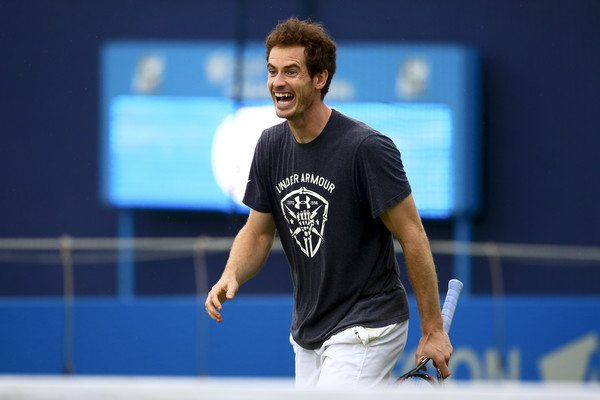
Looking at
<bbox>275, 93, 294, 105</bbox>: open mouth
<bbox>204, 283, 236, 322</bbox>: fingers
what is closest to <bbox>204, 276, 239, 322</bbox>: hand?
<bbox>204, 283, 236, 322</bbox>: fingers

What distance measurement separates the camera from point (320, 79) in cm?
374

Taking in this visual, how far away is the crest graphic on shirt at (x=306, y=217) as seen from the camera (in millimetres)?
3613

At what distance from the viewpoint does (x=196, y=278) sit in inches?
560

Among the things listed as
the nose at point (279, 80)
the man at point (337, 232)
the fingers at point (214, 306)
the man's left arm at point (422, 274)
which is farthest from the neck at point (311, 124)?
the fingers at point (214, 306)

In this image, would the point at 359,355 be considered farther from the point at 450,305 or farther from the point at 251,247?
the point at 251,247

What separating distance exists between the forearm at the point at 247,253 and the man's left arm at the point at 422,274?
0.63 metres

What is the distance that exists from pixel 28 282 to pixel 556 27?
8.15 meters

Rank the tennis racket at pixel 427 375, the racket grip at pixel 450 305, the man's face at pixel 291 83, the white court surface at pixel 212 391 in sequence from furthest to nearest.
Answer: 1. the racket grip at pixel 450 305
2. the man's face at pixel 291 83
3. the tennis racket at pixel 427 375
4. the white court surface at pixel 212 391

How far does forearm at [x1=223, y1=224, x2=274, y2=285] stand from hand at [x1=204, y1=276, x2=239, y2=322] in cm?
15

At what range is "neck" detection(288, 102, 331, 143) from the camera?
365 cm

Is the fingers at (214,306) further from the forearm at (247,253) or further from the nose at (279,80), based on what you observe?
the nose at (279,80)

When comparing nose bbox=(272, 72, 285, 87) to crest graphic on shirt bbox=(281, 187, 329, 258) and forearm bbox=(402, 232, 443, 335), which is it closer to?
crest graphic on shirt bbox=(281, 187, 329, 258)

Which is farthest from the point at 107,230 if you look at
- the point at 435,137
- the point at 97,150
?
the point at 435,137

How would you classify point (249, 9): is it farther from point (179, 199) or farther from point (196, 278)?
point (196, 278)
